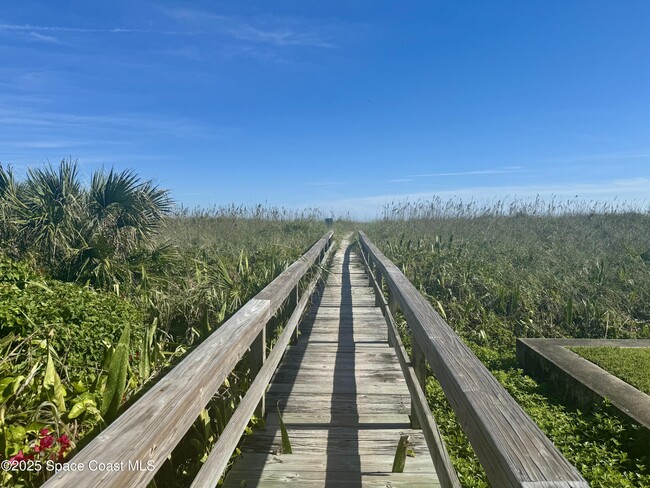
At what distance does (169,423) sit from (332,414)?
2094mm

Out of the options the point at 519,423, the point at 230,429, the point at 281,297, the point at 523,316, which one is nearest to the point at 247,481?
the point at 230,429

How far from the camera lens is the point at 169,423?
1.37m

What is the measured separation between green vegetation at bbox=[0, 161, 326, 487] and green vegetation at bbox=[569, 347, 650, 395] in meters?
3.17

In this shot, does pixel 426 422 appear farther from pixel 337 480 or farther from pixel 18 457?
pixel 18 457

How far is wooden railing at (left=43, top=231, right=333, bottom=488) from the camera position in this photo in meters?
1.04

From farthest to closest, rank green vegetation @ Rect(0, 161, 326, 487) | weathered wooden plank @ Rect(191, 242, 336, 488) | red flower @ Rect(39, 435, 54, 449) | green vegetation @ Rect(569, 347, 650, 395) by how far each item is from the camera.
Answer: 1. green vegetation @ Rect(569, 347, 650, 395)
2. green vegetation @ Rect(0, 161, 326, 487)
3. red flower @ Rect(39, 435, 54, 449)
4. weathered wooden plank @ Rect(191, 242, 336, 488)

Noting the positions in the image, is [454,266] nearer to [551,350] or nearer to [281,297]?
[551,350]

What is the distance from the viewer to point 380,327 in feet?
19.4

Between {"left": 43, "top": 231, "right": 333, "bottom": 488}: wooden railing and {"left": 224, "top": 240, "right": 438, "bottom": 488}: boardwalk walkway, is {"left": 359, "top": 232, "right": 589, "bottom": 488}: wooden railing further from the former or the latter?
{"left": 43, "top": 231, "right": 333, "bottom": 488}: wooden railing

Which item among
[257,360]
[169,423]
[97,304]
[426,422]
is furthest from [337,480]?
[97,304]

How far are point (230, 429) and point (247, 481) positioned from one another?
0.54m

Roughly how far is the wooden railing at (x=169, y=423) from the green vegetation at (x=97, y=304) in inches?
18.5

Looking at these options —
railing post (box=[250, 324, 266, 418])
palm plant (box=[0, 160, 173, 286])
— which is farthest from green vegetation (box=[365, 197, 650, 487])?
palm plant (box=[0, 160, 173, 286])

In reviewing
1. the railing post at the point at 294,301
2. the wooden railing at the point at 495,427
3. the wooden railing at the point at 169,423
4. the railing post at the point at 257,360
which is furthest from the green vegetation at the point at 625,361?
the wooden railing at the point at 169,423
